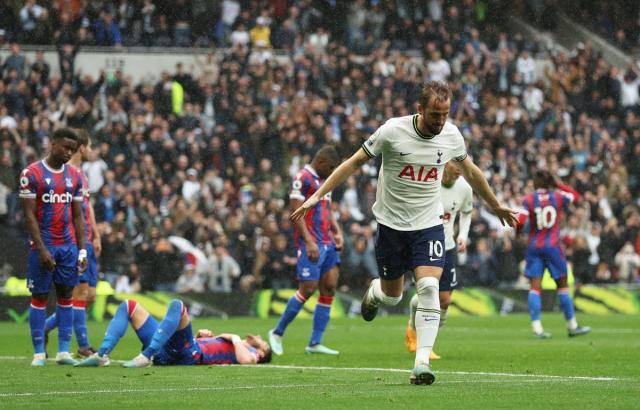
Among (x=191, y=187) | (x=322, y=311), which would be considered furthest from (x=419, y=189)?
A: (x=191, y=187)

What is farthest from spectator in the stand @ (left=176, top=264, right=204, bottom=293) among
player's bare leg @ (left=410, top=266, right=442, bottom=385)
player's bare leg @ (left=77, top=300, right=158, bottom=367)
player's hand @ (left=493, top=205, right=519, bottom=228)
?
player's bare leg @ (left=410, top=266, right=442, bottom=385)

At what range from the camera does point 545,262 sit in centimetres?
1977

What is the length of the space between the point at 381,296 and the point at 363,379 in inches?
39.4

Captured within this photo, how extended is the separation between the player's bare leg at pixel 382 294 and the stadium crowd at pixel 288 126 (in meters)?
14.0

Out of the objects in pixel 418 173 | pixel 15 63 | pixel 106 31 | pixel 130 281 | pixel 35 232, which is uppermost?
pixel 106 31

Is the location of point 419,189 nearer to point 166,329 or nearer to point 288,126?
point 166,329

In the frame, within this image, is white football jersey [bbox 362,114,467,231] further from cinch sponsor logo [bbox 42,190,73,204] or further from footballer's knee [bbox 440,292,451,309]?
footballer's knee [bbox 440,292,451,309]

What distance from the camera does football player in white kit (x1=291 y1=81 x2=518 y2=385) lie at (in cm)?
1089

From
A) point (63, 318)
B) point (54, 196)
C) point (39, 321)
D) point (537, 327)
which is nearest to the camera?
point (54, 196)

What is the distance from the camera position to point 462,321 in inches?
994

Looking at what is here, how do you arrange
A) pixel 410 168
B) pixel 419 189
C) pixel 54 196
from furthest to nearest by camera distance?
1. pixel 54 196
2. pixel 419 189
3. pixel 410 168

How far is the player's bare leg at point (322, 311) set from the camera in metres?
16.0

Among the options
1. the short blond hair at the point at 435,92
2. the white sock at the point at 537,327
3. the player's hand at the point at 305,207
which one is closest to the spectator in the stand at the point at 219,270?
the white sock at the point at 537,327

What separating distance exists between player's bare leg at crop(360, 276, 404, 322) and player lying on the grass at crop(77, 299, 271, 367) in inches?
55.1
